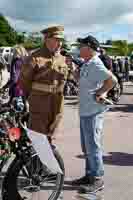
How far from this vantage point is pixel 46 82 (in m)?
4.70

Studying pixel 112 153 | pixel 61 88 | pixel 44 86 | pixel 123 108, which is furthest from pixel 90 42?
pixel 123 108

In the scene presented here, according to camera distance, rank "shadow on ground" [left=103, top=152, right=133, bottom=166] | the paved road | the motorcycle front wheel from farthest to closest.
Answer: "shadow on ground" [left=103, top=152, right=133, bottom=166], the paved road, the motorcycle front wheel

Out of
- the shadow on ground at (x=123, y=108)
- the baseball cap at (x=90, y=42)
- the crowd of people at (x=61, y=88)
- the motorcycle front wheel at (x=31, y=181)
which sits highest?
the baseball cap at (x=90, y=42)

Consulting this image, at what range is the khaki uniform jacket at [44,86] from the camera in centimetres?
464

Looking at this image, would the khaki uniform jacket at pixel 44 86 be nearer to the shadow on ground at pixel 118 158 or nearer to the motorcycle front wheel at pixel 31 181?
the motorcycle front wheel at pixel 31 181

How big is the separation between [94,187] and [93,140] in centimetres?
53

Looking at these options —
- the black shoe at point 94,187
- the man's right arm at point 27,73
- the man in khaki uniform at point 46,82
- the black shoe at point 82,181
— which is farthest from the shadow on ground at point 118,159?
the man's right arm at point 27,73

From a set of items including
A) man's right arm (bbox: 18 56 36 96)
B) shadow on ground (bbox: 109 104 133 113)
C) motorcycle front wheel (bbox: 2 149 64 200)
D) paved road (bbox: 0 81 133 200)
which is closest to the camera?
motorcycle front wheel (bbox: 2 149 64 200)

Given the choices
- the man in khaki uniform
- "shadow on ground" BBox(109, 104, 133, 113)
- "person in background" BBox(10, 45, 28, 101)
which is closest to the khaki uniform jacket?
the man in khaki uniform

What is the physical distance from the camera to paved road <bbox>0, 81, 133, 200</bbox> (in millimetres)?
5180

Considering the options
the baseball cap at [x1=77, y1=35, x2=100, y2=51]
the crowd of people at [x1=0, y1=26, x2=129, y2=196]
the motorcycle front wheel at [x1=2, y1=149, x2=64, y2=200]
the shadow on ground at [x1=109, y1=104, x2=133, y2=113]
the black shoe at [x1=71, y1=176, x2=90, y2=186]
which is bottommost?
the black shoe at [x1=71, y1=176, x2=90, y2=186]

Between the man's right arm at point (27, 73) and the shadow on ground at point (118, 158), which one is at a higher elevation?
the man's right arm at point (27, 73)

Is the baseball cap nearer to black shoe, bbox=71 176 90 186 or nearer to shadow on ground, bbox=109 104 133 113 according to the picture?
black shoe, bbox=71 176 90 186

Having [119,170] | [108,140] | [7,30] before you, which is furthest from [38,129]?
[7,30]
